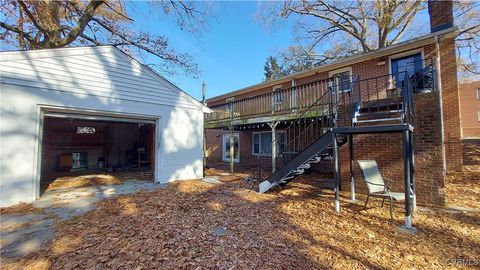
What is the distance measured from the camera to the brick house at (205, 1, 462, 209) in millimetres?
5578

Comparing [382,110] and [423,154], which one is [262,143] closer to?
[382,110]

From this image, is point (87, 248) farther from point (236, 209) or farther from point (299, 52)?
point (299, 52)

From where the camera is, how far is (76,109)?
6.75 meters

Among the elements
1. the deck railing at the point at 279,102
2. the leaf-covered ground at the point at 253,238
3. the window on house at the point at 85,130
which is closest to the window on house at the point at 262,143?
the deck railing at the point at 279,102

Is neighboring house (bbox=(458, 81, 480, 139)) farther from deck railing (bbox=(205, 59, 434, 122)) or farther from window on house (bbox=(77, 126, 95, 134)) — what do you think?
window on house (bbox=(77, 126, 95, 134))

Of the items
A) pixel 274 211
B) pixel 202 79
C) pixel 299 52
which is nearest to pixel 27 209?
pixel 274 211

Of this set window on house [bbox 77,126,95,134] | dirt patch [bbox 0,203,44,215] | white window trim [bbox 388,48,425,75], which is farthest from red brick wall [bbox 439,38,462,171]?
window on house [bbox 77,126,95,134]

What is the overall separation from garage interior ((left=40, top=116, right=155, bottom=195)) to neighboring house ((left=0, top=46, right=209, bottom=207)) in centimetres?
7

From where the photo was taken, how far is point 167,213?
4992 millimetres

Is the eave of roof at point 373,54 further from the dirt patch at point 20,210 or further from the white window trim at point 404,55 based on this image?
the dirt patch at point 20,210

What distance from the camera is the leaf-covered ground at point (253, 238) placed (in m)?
3.05

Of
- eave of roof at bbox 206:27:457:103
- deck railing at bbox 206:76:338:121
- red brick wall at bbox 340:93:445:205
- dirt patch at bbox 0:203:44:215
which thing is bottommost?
dirt patch at bbox 0:203:44:215

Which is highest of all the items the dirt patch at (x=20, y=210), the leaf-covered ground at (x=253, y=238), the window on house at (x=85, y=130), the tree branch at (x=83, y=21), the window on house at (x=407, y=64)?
the tree branch at (x=83, y=21)

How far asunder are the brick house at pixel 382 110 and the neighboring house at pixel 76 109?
3.59 metres
